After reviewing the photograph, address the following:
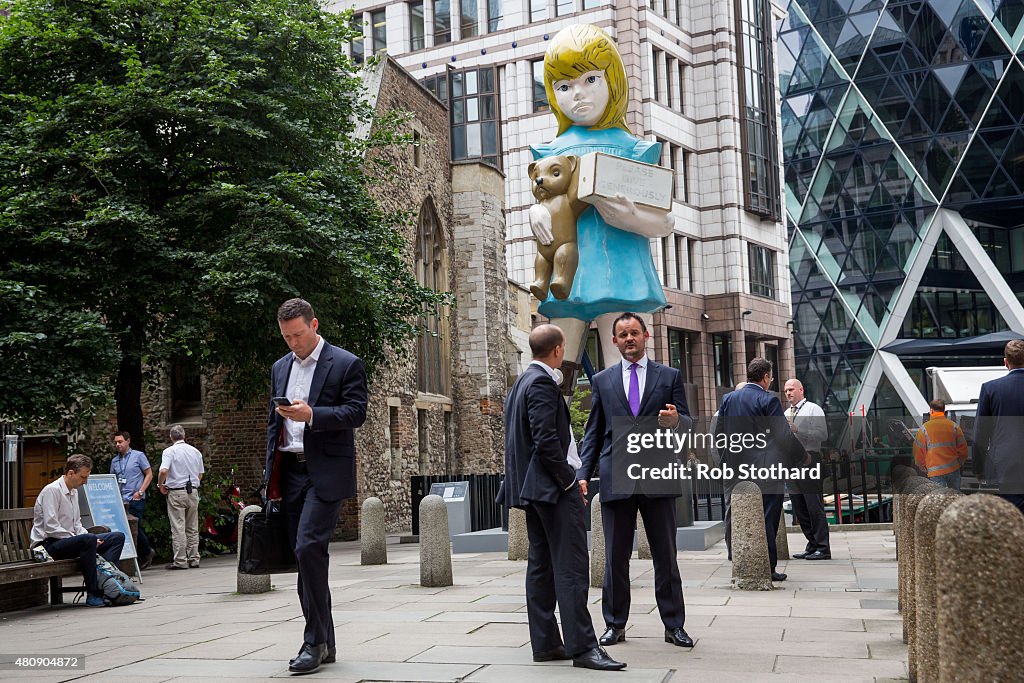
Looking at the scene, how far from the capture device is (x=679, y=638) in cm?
705

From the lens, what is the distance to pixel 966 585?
300 centimetres

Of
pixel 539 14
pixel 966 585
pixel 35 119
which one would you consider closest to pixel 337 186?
pixel 35 119

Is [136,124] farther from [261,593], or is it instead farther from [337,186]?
[261,593]

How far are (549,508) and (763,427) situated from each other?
4.72m

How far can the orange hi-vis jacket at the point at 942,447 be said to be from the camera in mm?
12117

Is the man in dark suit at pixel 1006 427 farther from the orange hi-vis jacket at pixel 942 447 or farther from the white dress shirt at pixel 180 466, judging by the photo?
the white dress shirt at pixel 180 466

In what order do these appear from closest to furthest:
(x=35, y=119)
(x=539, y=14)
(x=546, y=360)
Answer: (x=546, y=360)
(x=35, y=119)
(x=539, y=14)

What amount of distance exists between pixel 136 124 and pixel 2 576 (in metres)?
10.2

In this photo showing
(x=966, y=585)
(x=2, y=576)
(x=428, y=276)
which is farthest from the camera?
(x=428, y=276)

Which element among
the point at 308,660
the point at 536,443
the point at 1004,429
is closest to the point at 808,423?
the point at 1004,429

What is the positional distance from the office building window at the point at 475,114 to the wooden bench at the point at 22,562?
130 ft

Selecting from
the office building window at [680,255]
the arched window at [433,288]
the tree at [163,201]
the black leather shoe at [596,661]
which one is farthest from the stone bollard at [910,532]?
the office building window at [680,255]

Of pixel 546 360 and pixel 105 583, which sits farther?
pixel 105 583

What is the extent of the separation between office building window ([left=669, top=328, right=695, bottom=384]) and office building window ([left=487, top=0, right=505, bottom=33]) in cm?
1618
